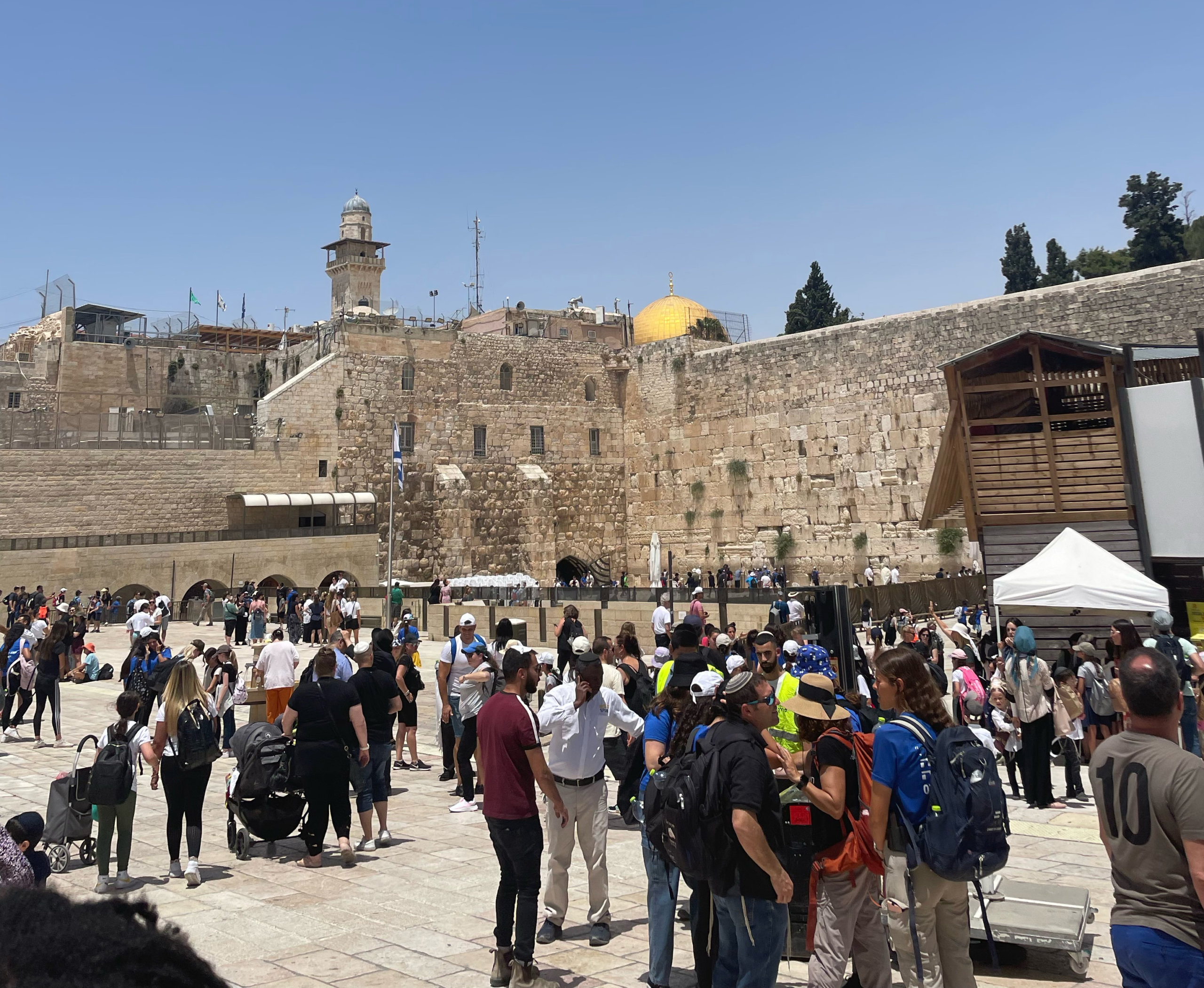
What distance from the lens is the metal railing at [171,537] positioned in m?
22.6

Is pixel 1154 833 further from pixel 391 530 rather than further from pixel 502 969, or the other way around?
pixel 391 530

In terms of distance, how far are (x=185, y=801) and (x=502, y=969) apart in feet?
8.04

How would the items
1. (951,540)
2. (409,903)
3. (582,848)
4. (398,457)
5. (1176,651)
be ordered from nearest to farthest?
(582,848) → (409,903) → (1176,651) → (951,540) → (398,457)

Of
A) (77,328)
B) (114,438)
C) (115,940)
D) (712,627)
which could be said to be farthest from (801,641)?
(77,328)

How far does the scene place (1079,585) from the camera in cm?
996

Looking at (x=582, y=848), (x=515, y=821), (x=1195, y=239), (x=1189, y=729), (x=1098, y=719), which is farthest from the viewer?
(x=1195, y=239)

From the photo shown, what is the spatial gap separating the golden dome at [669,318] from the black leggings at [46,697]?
1157 inches

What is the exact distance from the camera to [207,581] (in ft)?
81.6

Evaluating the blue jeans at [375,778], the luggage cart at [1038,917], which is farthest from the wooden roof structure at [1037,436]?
the blue jeans at [375,778]

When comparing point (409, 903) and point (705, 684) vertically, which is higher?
point (705, 684)

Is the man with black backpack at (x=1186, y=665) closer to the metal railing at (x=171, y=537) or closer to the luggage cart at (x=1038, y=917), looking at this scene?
the luggage cart at (x=1038, y=917)

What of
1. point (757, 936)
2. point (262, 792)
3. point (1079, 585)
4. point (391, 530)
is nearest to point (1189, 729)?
point (1079, 585)

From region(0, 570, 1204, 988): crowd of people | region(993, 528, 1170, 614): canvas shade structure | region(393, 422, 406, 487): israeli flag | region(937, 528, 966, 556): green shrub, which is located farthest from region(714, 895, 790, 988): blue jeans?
region(393, 422, 406, 487): israeli flag

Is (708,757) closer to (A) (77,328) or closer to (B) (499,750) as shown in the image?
(B) (499,750)
